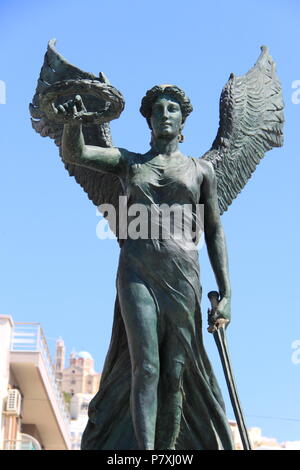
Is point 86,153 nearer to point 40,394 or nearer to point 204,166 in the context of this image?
point 204,166

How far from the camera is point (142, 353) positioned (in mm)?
9516

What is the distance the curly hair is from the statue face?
34mm

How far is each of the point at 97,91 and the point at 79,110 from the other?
21 centimetres

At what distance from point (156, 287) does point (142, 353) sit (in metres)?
0.52

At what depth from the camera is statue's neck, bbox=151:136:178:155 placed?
10.2 m

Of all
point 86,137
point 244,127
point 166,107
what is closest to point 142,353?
point 166,107

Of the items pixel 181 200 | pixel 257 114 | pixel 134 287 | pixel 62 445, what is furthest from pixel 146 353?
pixel 62 445

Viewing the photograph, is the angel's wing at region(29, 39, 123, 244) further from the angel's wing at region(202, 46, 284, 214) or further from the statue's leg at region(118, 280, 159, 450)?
the statue's leg at region(118, 280, 159, 450)

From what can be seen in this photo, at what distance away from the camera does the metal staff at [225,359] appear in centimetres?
947

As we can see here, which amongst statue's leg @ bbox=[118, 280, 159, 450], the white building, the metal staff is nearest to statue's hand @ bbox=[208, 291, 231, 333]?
the metal staff

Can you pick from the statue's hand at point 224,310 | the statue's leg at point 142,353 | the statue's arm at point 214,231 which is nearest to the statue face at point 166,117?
the statue's arm at point 214,231
